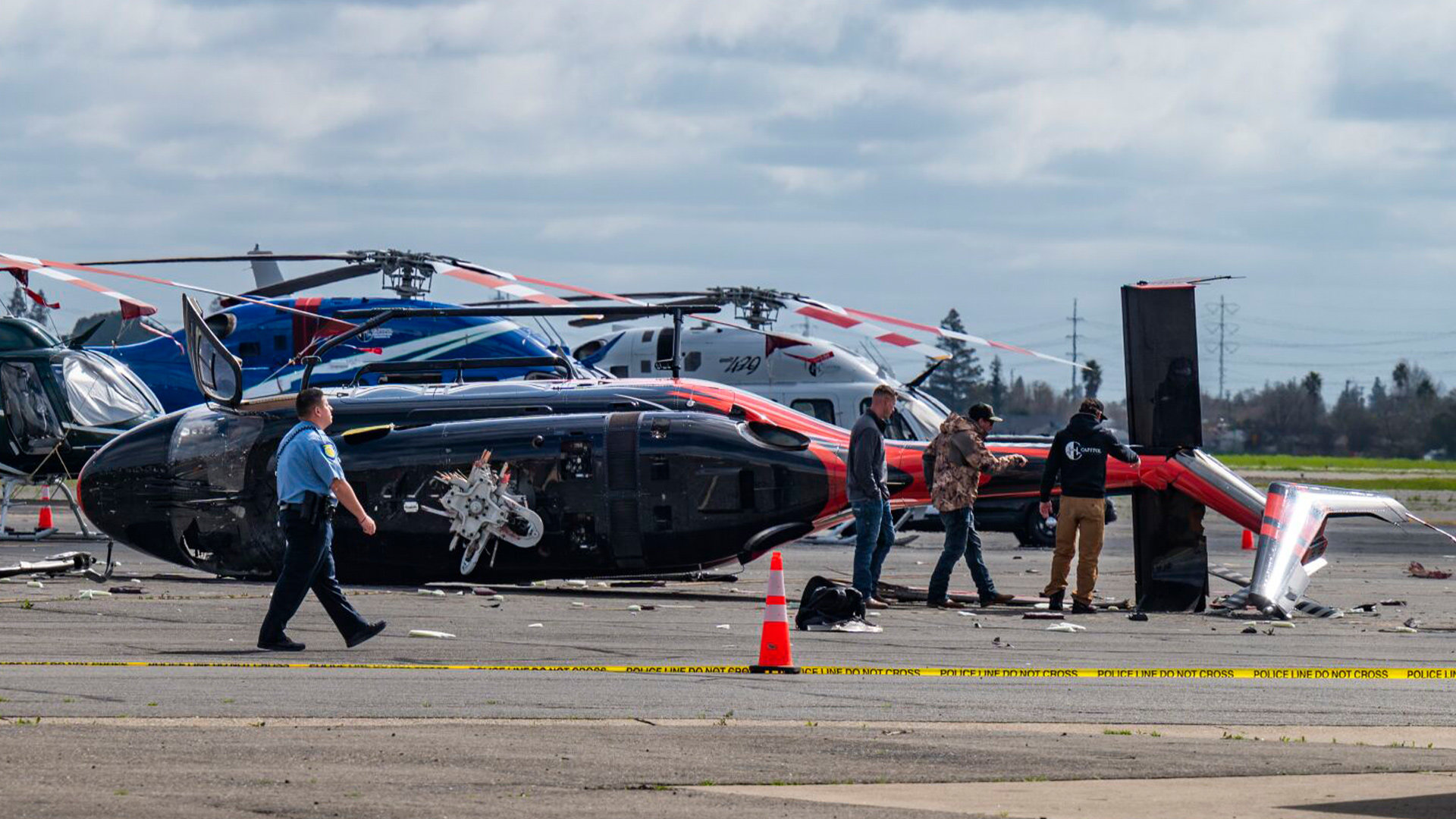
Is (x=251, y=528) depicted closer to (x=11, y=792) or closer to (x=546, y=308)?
(x=546, y=308)

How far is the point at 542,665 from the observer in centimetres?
1155

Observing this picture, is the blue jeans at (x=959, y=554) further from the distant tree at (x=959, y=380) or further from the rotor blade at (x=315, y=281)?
the distant tree at (x=959, y=380)

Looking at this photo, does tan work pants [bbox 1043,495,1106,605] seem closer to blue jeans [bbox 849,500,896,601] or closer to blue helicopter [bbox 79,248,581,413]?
blue jeans [bbox 849,500,896,601]

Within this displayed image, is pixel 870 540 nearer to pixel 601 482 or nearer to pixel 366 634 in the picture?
pixel 601 482

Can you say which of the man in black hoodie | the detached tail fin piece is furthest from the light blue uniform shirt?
the detached tail fin piece

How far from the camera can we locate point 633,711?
Answer: 9.43 metres

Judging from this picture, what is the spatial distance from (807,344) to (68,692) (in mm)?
17173

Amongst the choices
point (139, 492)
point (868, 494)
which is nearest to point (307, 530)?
point (868, 494)

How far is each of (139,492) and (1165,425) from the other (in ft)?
32.8

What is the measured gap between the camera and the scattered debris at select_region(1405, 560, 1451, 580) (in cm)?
2123

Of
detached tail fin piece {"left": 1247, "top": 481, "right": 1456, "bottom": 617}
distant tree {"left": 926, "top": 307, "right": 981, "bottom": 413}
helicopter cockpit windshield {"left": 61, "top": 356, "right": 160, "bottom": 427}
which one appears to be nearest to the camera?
detached tail fin piece {"left": 1247, "top": 481, "right": 1456, "bottom": 617}

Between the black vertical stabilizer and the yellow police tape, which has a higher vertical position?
the black vertical stabilizer

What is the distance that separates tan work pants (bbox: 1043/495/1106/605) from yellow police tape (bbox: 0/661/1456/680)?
14.0 feet

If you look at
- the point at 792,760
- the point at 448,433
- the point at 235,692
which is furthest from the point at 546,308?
the point at 792,760
